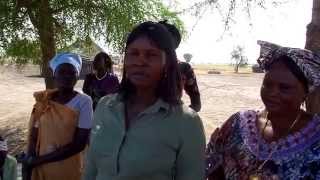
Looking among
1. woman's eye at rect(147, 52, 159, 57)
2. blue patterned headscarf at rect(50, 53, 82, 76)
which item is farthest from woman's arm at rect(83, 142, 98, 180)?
blue patterned headscarf at rect(50, 53, 82, 76)

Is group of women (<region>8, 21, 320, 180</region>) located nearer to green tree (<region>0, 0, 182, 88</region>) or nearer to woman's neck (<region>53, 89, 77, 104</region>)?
woman's neck (<region>53, 89, 77, 104</region>)

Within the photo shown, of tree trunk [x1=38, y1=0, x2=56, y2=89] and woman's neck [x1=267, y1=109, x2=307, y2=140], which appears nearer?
woman's neck [x1=267, y1=109, x2=307, y2=140]

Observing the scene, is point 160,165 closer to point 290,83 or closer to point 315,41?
point 290,83

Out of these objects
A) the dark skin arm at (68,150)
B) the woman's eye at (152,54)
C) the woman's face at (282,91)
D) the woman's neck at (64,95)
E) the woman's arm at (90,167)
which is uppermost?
the woman's eye at (152,54)

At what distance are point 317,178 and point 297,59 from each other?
0.53 meters

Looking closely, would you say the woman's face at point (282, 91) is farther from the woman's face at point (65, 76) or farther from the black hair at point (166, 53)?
the woman's face at point (65, 76)

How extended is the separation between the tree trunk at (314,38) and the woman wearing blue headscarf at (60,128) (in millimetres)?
1669

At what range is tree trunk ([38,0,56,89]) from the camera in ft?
30.7

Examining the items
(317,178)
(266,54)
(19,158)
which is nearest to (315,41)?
(266,54)

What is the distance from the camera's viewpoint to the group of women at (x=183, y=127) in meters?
2.38

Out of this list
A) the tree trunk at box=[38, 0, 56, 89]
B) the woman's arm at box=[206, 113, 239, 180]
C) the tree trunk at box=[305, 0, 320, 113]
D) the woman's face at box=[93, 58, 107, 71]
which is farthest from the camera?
the tree trunk at box=[38, 0, 56, 89]

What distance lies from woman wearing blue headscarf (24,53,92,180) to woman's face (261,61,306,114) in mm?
1541

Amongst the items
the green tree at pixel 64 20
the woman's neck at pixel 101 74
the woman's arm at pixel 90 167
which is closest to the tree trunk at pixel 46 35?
the green tree at pixel 64 20

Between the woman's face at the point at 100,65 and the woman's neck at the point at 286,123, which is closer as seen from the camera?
the woman's neck at the point at 286,123
